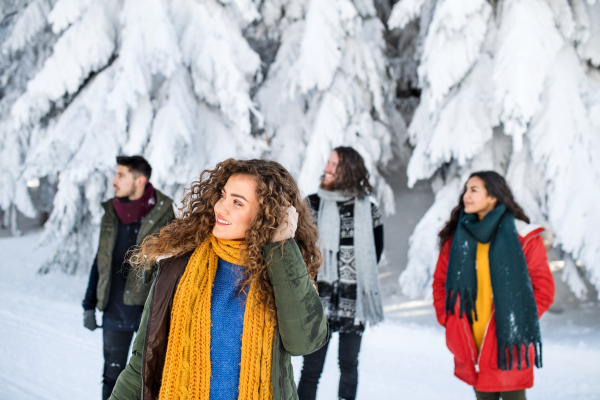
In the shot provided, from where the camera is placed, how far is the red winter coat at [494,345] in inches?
92.9

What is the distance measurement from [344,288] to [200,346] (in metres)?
1.68

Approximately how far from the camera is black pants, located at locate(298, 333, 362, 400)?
2.75 meters

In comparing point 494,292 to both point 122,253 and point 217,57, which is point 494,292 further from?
point 217,57

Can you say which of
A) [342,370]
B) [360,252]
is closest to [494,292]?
[360,252]

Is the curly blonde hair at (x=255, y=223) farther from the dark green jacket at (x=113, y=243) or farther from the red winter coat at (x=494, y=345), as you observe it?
the red winter coat at (x=494, y=345)

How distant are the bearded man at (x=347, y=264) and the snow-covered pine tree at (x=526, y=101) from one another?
2.44 meters

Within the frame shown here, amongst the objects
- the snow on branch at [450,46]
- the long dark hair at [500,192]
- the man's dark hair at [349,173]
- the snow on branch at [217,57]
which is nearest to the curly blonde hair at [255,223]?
the man's dark hair at [349,173]

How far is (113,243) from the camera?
2979 millimetres

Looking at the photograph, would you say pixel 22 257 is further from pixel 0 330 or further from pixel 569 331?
pixel 569 331

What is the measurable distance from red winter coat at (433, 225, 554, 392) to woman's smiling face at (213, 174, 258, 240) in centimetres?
181

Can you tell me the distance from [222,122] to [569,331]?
6.04 m

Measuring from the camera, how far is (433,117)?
5344 millimetres

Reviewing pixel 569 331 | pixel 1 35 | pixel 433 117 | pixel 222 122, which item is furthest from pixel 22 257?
pixel 569 331

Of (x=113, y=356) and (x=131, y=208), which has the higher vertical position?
(x=131, y=208)
